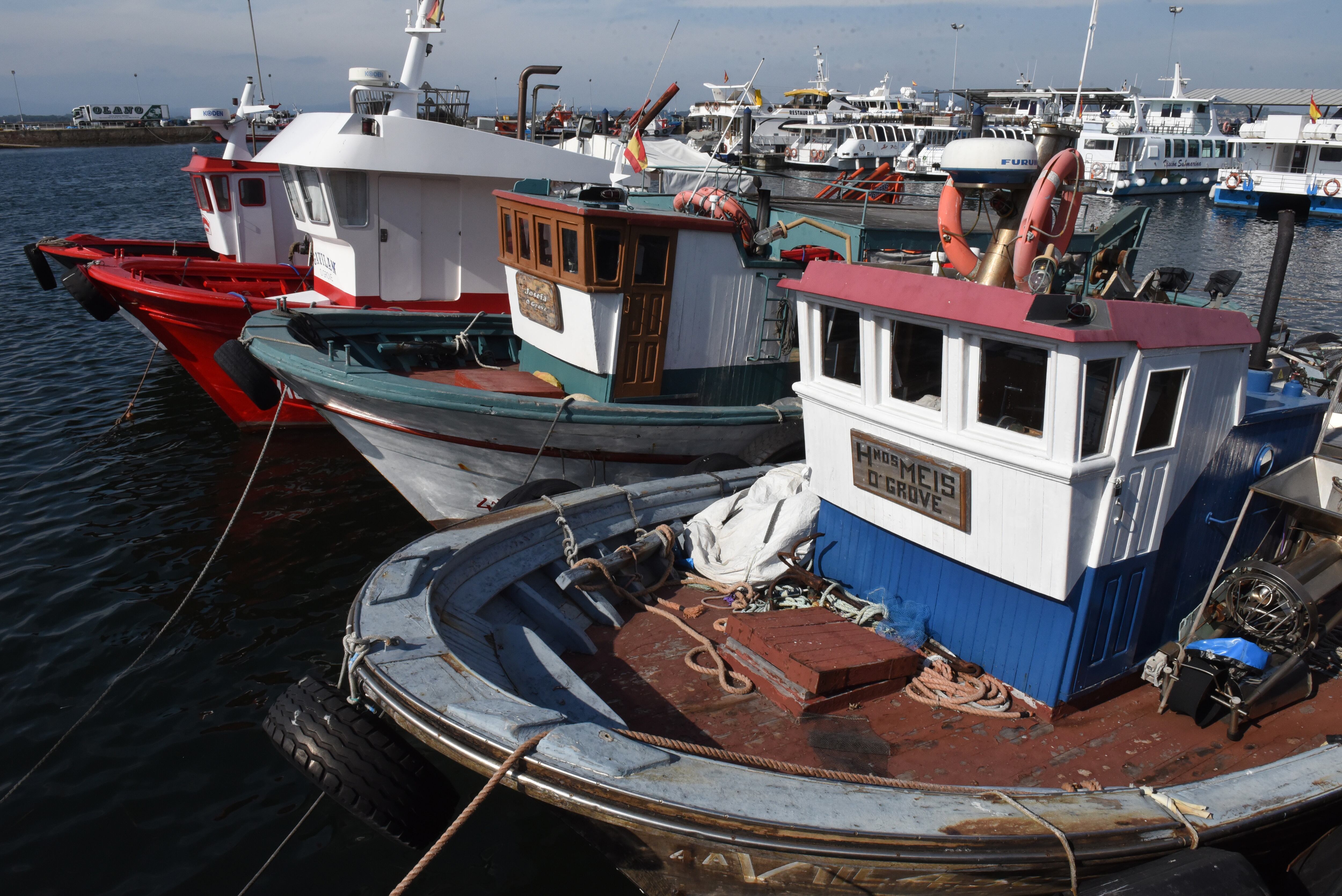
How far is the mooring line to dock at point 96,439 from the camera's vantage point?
1181 centimetres

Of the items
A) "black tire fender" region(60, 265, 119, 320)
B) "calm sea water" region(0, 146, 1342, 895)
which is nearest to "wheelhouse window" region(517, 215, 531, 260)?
"calm sea water" region(0, 146, 1342, 895)

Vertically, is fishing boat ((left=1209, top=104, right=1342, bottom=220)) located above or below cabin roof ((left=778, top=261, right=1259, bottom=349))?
above

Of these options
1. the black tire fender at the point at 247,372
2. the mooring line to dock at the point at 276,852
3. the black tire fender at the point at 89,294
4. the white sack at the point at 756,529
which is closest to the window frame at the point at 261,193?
the black tire fender at the point at 89,294

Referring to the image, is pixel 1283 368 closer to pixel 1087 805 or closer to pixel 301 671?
pixel 1087 805

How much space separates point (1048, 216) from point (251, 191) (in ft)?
52.9

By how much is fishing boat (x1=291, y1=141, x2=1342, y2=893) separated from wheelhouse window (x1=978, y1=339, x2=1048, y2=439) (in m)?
0.02

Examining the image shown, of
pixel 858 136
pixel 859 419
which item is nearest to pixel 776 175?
pixel 859 419

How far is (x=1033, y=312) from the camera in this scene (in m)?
4.25

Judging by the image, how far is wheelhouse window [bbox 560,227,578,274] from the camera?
8711mm

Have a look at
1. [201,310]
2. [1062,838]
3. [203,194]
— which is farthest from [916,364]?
[203,194]

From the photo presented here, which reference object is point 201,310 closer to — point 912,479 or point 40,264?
point 40,264

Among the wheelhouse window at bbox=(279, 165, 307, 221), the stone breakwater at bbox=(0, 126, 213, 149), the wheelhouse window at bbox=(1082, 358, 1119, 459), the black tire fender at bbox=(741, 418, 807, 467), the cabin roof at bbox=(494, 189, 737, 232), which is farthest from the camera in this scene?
the stone breakwater at bbox=(0, 126, 213, 149)

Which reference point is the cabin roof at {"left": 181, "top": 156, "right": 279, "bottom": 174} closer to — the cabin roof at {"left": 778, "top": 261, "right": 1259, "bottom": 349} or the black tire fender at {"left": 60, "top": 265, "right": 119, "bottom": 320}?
the black tire fender at {"left": 60, "top": 265, "right": 119, "bottom": 320}

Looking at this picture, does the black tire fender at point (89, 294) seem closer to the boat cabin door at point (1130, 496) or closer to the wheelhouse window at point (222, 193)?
the wheelhouse window at point (222, 193)
